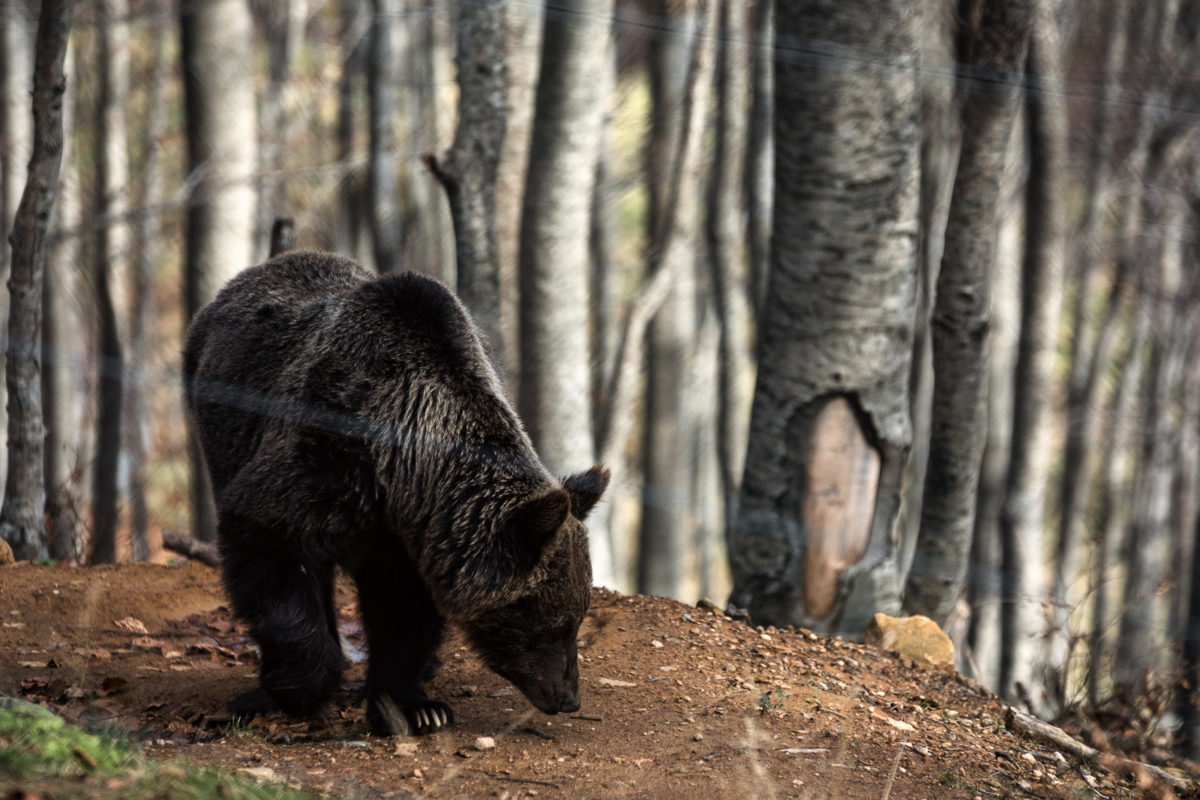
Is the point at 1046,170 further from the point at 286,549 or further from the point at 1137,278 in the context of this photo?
the point at 1137,278

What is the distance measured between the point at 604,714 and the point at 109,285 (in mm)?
8870

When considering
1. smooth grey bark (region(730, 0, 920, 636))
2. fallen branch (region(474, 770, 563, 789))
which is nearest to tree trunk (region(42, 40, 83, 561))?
fallen branch (region(474, 770, 563, 789))

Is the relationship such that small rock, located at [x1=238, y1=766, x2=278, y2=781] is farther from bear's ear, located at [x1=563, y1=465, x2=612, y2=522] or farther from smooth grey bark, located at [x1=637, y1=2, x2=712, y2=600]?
smooth grey bark, located at [x1=637, y1=2, x2=712, y2=600]

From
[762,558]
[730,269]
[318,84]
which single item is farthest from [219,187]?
[318,84]

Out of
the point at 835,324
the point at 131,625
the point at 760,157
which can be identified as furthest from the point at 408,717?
the point at 760,157

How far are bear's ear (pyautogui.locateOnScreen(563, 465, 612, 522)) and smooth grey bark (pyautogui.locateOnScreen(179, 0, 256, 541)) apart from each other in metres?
7.37

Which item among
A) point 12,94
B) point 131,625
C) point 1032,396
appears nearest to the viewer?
point 131,625

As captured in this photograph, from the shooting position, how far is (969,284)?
21.6ft

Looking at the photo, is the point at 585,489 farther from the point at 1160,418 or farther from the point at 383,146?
the point at 1160,418

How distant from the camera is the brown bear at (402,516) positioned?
4.34 meters

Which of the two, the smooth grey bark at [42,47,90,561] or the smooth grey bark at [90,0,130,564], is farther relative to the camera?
the smooth grey bark at [90,0,130,564]

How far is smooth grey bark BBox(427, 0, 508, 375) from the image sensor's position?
6859 mm

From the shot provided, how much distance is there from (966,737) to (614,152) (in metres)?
17.5

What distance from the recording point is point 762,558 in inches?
251
